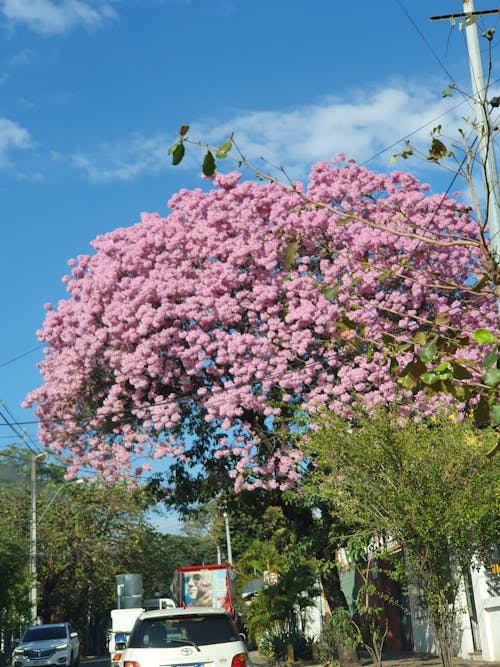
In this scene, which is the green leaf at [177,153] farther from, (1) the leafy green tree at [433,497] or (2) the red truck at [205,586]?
(2) the red truck at [205,586]

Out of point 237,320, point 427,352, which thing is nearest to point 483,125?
point 427,352

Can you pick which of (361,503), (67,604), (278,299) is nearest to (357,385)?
(278,299)

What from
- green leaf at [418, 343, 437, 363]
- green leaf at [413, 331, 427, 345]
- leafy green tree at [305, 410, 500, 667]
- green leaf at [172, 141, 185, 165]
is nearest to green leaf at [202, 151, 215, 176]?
green leaf at [172, 141, 185, 165]

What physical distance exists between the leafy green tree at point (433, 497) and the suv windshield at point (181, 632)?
128 inches

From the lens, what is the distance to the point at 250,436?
73.7ft

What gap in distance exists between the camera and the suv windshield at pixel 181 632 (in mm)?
11648

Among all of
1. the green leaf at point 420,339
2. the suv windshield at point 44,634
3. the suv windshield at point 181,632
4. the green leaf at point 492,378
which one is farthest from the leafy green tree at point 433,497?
the suv windshield at point 44,634

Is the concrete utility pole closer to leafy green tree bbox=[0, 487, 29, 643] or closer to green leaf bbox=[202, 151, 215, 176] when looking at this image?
green leaf bbox=[202, 151, 215, 176]

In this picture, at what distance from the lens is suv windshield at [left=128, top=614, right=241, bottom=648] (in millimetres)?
11648

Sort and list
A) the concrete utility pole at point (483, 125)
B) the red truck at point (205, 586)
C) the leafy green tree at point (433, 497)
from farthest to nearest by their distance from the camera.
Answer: the red truck at point (205, 586) < the leafy green tree at point (433, 497) < the concrete utility pole at point (483, 125)

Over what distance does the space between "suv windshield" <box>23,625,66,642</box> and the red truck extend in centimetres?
501

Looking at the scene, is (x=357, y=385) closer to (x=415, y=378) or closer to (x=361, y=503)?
(x=361, y=503)

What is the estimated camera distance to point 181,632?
464 inches

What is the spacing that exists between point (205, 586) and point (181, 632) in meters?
23.5
